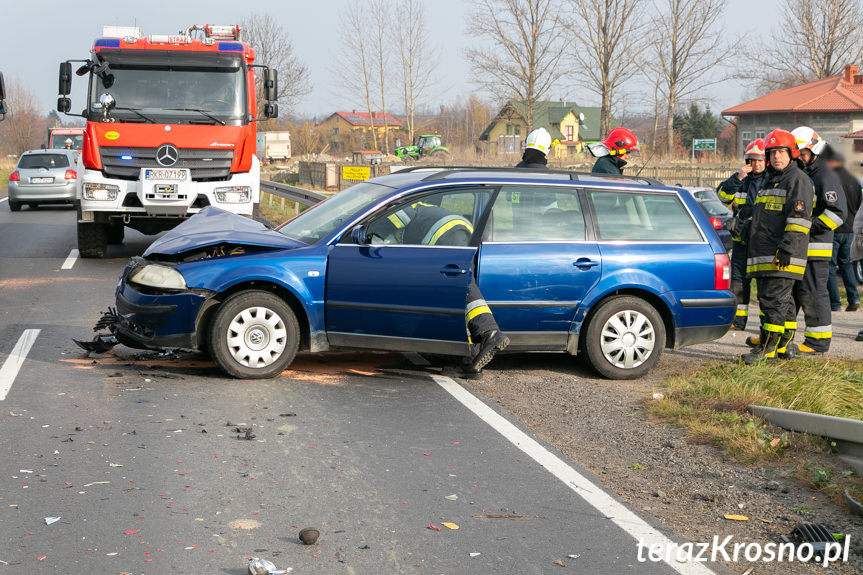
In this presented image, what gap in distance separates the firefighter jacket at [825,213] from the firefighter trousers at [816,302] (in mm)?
116

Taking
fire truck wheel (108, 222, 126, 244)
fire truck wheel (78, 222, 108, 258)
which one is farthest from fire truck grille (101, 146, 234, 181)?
fire truck wheel (108, 222, 126, 244)

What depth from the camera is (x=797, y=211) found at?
25.8 feet

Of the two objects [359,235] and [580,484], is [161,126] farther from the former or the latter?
[580,484]

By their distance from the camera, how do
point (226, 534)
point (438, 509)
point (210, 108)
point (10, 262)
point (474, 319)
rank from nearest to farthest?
1. point (226, 534)
2. point (438, 509)
3. point (474, 319)
4. point (210, 108)
5. point (10, 262)

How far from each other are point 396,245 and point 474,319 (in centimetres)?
83

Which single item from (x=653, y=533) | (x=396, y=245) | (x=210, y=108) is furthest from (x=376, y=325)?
(x=210, y=108)

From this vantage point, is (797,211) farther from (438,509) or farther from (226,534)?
(226,534)

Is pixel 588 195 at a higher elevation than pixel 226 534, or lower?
higher

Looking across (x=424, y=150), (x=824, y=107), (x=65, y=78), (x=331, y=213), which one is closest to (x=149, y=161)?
(x=65, y=78)

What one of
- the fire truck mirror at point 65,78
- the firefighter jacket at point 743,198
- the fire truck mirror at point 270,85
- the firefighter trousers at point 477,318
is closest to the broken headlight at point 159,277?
the firefighter trousers at point 477,318

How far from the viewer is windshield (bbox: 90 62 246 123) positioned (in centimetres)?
1341

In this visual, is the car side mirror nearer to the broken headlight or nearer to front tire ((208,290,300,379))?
front tire ((208,290,300,379))

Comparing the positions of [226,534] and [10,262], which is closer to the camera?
[226,534]

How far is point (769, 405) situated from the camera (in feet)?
21.1
